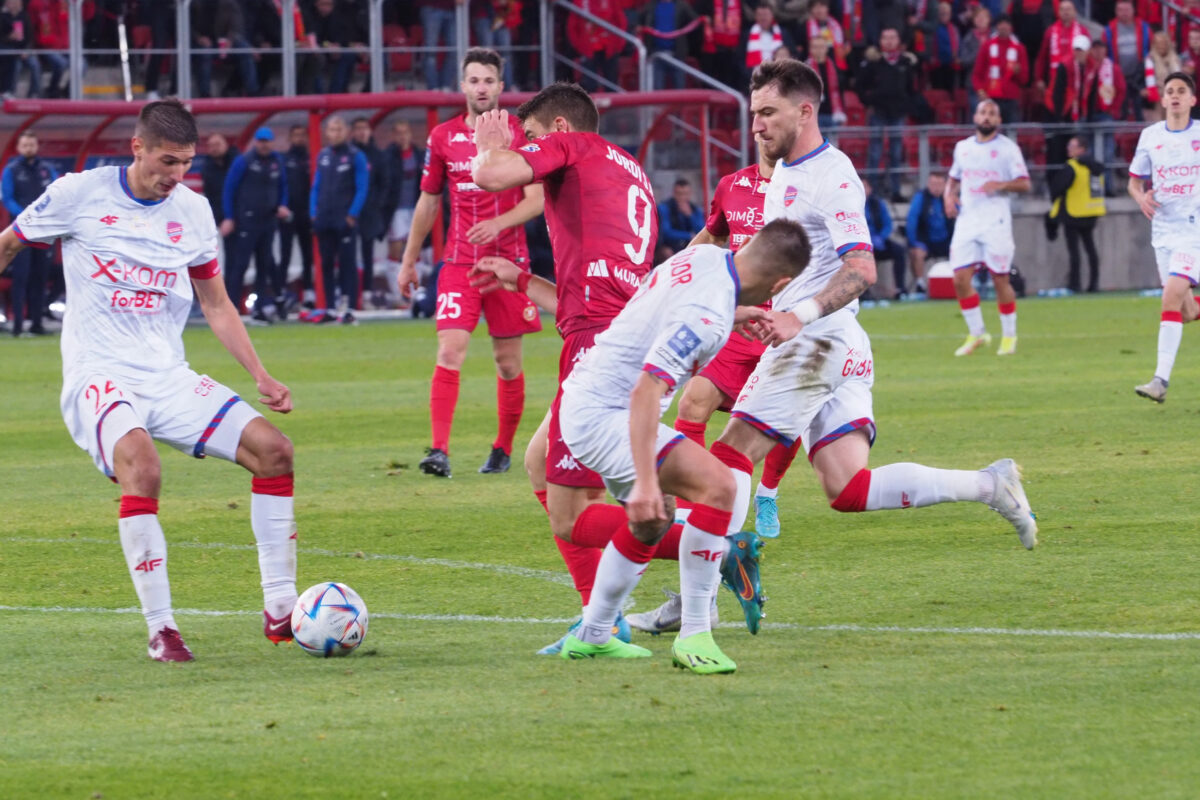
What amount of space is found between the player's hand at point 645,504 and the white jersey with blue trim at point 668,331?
0.32 m

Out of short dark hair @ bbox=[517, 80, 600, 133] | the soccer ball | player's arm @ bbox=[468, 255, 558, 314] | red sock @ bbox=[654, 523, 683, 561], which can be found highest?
short dark hair @ bbox=[517, 80, 600, 133]

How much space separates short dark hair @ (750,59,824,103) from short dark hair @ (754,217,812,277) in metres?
1.29

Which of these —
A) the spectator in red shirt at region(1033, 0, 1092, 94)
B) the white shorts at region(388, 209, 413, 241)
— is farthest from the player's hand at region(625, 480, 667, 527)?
the spectator in red shirt at region(1033, 0, 1092, 94)

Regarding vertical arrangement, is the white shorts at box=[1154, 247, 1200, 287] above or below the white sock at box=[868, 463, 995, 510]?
above

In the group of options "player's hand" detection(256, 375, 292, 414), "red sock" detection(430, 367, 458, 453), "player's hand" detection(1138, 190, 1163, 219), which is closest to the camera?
"player's hand" detection(256, 375, 292, 414)

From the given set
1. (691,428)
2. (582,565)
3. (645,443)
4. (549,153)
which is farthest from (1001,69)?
(645,443)

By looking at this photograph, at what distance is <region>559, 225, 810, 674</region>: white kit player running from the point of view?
5480 millimetres

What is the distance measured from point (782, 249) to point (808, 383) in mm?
1312

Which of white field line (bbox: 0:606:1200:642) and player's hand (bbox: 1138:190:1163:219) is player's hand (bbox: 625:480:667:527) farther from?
player's hand (bbox: 1138:190:1163:219)

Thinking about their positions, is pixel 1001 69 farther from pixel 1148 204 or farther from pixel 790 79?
pixel 790 79

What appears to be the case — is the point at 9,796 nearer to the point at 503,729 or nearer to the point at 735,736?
the point at 503,729

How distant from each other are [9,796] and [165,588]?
1758 mm

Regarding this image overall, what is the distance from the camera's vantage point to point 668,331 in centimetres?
550

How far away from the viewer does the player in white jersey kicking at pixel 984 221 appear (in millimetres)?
17891
